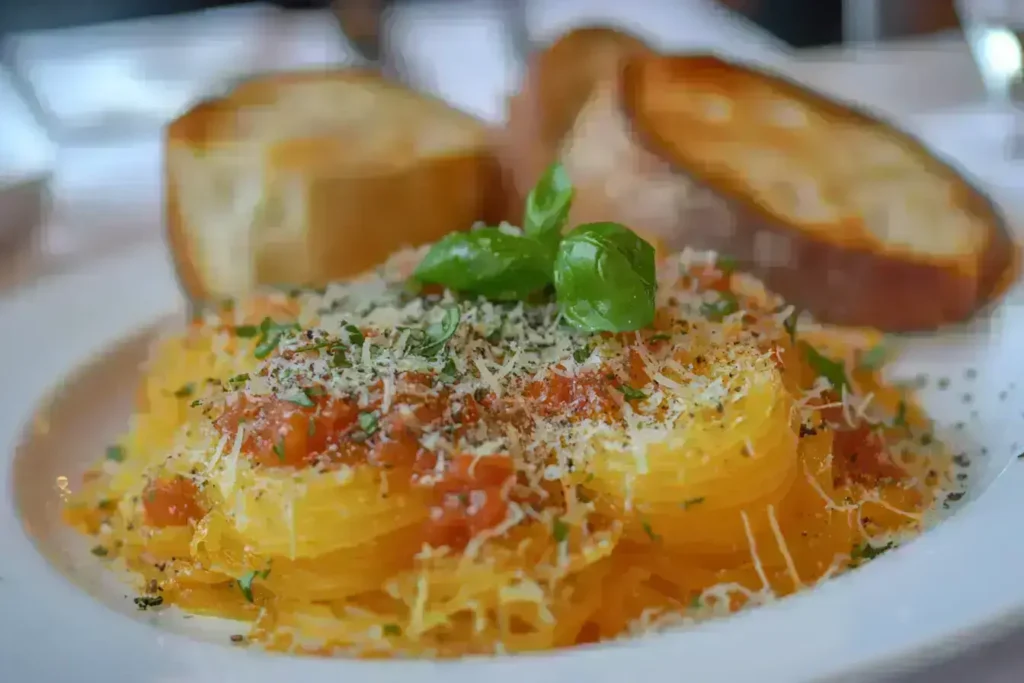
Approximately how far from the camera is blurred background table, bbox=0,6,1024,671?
337 centimetres

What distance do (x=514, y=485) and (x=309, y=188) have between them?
1.50 meters

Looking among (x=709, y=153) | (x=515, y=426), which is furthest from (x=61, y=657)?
(x=709, y=153)

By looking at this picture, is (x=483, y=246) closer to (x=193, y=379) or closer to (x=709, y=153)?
(x=193, y=379)

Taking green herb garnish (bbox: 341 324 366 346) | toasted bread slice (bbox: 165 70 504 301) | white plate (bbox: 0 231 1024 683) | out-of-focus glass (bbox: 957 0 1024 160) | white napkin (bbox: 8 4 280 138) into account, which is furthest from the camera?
white napkin (bbox: 8 4 280 138)

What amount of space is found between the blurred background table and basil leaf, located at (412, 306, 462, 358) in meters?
1.45

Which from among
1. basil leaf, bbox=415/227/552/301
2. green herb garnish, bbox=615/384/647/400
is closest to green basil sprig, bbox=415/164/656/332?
basil leaf, bbox=415/227/552/301

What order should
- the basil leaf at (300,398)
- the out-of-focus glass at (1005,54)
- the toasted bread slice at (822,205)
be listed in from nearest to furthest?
1. the basil leaf at (300,398)
2. the toasted bread slice at (822,205)
3. the out-of-focus glass at (1005,54)

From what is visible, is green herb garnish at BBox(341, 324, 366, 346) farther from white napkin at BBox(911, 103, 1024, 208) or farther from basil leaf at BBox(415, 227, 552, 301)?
white napkin at BBox(911, 103, 1024, 208)

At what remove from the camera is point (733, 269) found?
226cm

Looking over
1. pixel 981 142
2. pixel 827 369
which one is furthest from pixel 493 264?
pixel 981 142

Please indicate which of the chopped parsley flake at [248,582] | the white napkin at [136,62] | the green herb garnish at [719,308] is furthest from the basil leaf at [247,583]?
the white napkin at [136,62]

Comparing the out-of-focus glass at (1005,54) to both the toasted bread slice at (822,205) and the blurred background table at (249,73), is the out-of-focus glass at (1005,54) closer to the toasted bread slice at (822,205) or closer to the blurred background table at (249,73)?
the blurred background table at (249,73)

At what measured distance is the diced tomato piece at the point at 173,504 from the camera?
1.78 meters

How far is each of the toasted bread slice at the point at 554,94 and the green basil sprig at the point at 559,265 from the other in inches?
38.3
